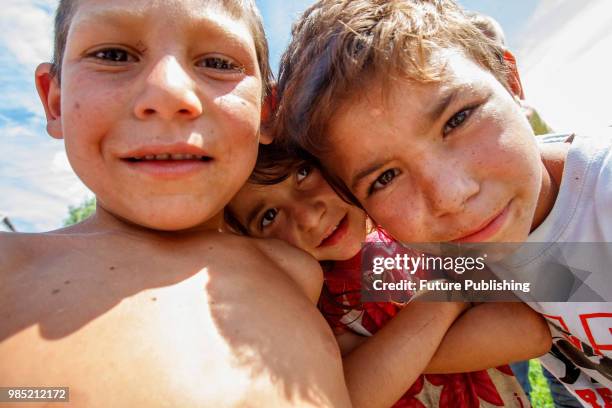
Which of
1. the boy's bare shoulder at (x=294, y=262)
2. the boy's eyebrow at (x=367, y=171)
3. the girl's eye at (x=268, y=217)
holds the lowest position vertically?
the girl's eye at (x=268, y=217)

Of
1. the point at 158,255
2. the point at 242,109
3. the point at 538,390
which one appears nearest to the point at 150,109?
the point at 242,109

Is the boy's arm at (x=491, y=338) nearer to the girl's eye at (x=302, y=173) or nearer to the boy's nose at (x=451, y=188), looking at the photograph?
the boy's nose at (x=451, y=188)

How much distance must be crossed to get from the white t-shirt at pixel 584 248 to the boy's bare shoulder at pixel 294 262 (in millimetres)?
658

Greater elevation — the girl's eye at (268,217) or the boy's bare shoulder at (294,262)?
the boy's bare shoulder at (294,262)

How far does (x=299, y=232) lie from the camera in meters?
1.59

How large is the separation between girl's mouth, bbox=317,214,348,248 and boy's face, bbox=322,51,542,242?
0.45 metres

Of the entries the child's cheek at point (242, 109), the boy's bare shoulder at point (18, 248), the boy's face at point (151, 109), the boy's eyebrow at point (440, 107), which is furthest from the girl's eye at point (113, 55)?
the boy's eyebrow at point (440, 107)

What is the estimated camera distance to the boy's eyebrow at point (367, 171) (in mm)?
1186

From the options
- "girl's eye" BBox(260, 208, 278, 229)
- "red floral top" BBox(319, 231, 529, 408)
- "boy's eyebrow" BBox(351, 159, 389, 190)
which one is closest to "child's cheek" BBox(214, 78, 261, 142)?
"boy's eyebrow" BBox(351, 159, 389, 190)

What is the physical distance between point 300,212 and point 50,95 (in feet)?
2.87

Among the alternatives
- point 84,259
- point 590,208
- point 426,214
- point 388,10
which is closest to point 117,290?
point 84,259

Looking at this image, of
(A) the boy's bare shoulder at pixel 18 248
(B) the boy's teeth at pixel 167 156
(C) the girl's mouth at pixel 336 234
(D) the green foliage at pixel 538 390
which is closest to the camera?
(A) the boy's bare shoulder at pixel 18 248

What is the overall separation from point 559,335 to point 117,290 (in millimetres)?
1303

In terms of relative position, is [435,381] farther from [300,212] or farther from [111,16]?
[111,16]
